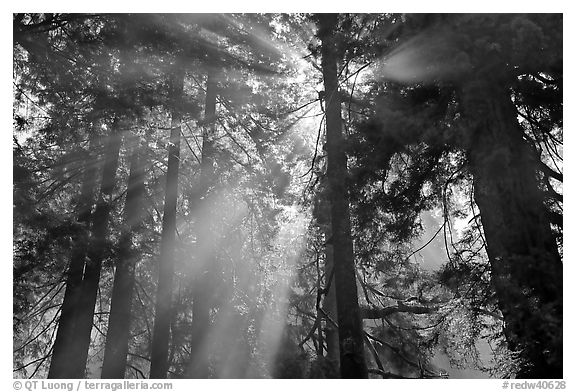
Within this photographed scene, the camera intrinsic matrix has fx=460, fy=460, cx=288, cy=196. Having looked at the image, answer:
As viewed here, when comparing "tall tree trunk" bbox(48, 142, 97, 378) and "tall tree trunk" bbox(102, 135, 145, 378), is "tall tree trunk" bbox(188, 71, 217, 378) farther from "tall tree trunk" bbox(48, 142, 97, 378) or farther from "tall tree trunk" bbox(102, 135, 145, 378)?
"tall tree trunk" bbox(48, 142, 97, 378)

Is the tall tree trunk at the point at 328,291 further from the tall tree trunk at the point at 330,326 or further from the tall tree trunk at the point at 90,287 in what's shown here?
the tall tree trunk at the point at 90,287

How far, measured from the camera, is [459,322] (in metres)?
7.34

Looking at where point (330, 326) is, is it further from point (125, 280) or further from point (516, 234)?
point (516, 234)

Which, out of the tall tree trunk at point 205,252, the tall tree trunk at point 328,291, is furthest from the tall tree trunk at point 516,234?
the tall tree trunk at point 205,252

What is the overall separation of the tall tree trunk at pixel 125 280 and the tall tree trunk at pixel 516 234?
7.56 meters

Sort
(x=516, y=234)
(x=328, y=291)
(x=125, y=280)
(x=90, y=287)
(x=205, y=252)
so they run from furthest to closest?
1. (x=205, y=252)
2. (x=125, y=280)
3. (x=90, y=287)
4. (x=328, y=291)
5. (x=516, y=234)

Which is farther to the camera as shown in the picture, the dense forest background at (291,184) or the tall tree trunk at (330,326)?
the tall tree trunk at (330,326)

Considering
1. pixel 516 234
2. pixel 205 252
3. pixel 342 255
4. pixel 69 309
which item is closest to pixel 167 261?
pixel 205 252

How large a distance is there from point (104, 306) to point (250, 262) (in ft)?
18.2

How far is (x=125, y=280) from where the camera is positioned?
1162 centimetres

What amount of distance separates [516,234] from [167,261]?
7418mm

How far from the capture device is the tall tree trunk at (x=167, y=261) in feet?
32.5

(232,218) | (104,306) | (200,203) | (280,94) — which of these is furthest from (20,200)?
(104,306)
